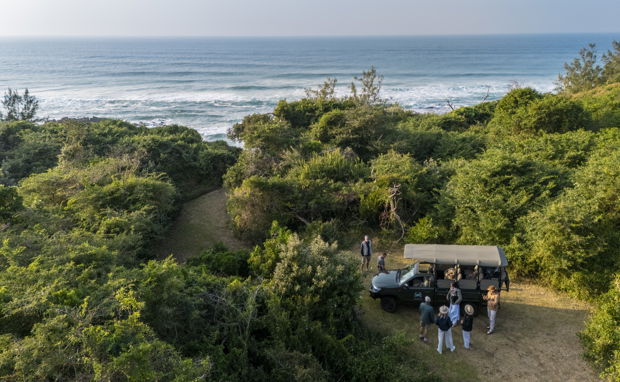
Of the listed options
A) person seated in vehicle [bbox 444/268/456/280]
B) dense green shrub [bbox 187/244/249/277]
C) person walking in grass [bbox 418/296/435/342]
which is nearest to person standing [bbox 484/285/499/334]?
person seated in vehicle [bbox 444/268/456/280]

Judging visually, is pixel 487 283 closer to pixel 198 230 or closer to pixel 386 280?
pixel 386 280

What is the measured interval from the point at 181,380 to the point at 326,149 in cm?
1567

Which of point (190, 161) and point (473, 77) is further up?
point (473, 77)

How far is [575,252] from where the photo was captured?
10492 millimetres

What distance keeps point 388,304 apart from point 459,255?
2.27 m

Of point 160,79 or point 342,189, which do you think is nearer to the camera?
point 342,189

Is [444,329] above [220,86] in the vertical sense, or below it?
below

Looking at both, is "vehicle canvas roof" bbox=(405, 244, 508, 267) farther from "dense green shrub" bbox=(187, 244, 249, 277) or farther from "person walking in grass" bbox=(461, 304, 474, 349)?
"dense green shrub" bbox=(187, 244, 249, 277)

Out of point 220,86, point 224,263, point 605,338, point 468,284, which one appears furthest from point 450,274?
point 220,86

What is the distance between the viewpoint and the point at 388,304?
10609 millimetres

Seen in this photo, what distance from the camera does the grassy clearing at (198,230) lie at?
15.2 m

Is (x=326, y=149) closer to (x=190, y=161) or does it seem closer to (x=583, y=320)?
(x=190, y=161)

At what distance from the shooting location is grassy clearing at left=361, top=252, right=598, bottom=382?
8508 mm

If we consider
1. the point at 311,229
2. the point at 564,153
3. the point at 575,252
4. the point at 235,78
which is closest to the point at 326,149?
the point at 311,229
